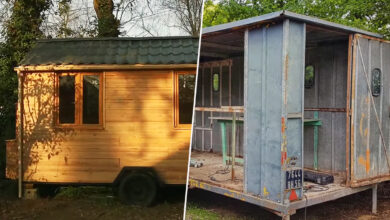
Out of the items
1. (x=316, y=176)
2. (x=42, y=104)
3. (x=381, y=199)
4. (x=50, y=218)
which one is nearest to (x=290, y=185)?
(x=316, y=176)

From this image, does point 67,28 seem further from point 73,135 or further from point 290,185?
point 290,185

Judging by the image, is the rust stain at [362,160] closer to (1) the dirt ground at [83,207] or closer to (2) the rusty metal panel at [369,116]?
(2) the rusty metal panel at [369,116]

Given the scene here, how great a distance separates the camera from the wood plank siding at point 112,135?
22.7ft

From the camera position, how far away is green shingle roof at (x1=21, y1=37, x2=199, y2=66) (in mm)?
6922

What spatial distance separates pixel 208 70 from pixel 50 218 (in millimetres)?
4286

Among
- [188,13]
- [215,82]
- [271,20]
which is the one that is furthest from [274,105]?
[188,13]

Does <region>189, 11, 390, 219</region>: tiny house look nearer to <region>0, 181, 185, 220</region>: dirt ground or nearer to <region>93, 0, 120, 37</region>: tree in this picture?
<region>0, 181, 185, 220</region>: dirt ground

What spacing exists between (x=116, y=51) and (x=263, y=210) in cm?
386

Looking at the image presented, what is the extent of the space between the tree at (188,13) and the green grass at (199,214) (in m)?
6.28

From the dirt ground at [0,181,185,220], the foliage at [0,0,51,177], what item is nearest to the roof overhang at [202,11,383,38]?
the dirt ground at [0,181,185,220]

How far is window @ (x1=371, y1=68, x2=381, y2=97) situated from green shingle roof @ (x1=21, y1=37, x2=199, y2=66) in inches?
113

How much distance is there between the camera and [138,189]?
7008 millimetres

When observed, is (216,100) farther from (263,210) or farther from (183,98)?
(263,210)

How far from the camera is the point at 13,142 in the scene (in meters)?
7.29
